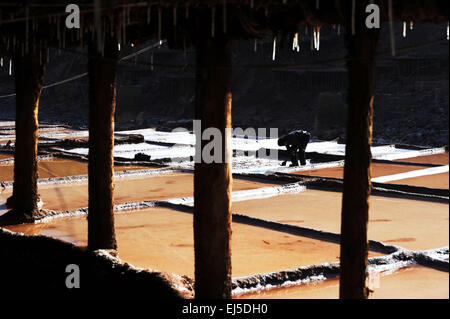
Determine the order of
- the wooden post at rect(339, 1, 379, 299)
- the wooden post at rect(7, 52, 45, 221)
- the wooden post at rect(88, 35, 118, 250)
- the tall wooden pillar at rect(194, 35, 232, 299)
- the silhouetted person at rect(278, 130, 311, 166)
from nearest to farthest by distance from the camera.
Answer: the wooden post at rect(339, 1, 379, 299), the tall wooden pillar at rect(194, 35, 232, 299), the wooden post at rect(88, 35, 118, 250), the wooden post at rect(7, 52, 45, 221), the silhouetted person at rect(278, 130, 311, 166)

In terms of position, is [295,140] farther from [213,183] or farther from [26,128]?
[213,183]

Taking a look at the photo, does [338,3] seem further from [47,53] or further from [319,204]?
[319,204]

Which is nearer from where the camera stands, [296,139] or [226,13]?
[226,13]

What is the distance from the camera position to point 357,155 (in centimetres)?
526

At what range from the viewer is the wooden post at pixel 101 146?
8508 millimetres

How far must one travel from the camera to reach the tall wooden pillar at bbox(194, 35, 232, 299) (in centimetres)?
607

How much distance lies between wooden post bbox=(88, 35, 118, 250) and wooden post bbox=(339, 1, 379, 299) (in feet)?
12.9

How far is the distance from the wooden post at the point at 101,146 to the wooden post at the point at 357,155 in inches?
155

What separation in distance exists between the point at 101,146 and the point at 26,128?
2.62 metres

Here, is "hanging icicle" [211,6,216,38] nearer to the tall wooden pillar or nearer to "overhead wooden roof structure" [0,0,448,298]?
"overhead wooden roof structure" [0,0,448,298]

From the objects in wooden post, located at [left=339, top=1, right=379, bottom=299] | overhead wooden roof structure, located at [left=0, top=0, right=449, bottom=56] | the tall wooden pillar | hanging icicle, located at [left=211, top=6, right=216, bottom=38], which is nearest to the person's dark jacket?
overhead wooden roof structure, located at [left=0, top=0, right=449, bottom=56]

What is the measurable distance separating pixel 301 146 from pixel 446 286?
931 centimetres

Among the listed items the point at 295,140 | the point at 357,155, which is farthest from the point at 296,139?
the point at 357,155

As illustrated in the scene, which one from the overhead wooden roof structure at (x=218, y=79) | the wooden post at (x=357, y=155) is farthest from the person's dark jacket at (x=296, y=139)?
the wooden post at (x=357, y=155)
